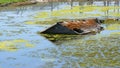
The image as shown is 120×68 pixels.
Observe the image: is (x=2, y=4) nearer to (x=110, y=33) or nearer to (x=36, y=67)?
(x=110, y=33)

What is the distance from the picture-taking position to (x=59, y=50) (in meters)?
23.1

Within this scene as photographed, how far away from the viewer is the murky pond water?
63.7ft

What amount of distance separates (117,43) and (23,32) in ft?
34.0

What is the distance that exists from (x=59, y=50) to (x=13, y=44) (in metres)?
4.23

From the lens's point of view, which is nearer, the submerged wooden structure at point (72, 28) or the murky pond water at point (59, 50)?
the murky pond water at point (59, 50)

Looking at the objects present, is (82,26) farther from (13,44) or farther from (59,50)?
(59,50)

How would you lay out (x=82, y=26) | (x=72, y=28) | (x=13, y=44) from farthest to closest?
(x=82, y=26) < (x=72, y=28) < (x=13, y=44)

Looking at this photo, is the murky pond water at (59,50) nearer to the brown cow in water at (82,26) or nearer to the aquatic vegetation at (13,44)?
the aquatic vegetation at (13,44)

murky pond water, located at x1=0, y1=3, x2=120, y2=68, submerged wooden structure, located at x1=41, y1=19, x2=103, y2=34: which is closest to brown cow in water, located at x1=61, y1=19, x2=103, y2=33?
submerged wooden structure, located at x1=41, y1=19, x2=103, y2=34

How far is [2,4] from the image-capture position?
68.9 metres

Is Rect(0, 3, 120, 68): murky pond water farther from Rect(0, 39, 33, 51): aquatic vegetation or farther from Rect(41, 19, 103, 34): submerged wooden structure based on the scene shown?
Rect(41, 19, 103, 34): submerged wooden structure

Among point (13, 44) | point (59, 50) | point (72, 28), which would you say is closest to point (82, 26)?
point (72, 28)

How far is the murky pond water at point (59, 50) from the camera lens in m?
19.4

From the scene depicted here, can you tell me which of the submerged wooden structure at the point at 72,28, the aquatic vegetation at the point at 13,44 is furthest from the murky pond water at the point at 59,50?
the submerged wooden structure at the point at 72,28
